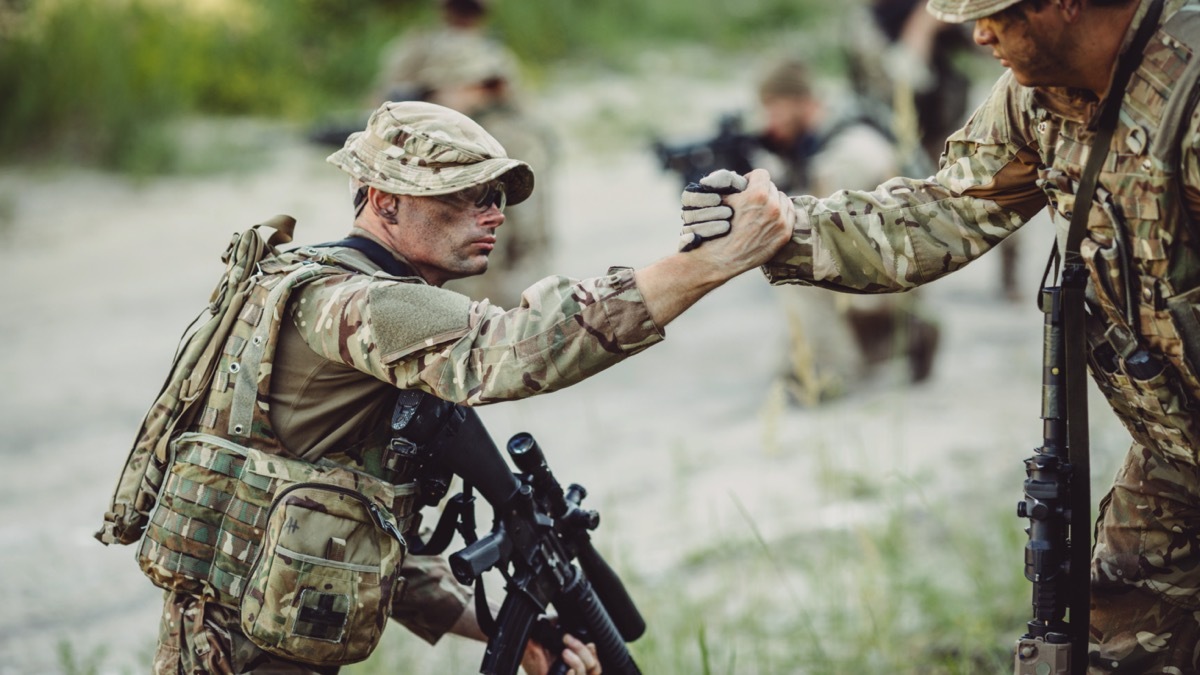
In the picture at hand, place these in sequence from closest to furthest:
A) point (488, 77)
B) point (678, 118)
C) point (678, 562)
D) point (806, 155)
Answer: point (678, 562), point (806, 155), point (488, 77), point (678, 118)

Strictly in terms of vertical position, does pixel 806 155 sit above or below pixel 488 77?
below

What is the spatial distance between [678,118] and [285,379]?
11.8m

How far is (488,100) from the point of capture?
8281 mm

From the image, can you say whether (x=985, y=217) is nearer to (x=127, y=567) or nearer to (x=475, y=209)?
(x=475, y=209)

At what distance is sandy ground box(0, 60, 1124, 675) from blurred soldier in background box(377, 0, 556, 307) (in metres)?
0.42

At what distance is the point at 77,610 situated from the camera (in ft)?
16.1

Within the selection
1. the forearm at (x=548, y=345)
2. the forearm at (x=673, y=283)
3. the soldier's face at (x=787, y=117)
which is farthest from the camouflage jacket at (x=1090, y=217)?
the soldier's face at (x=787, y=117)

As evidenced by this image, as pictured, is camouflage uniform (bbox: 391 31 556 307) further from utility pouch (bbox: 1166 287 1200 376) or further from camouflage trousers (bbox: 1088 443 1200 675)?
utility pouch (bbox: 1166 287 1200 376)

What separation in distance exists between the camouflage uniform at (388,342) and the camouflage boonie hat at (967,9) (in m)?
0.73

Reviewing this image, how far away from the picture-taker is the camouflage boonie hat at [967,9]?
2.39 m

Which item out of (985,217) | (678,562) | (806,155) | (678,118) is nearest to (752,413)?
(806,155)

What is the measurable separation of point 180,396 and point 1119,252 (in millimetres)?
1822

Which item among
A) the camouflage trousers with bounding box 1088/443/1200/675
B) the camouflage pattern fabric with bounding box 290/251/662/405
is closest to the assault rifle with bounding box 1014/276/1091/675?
the camouflage trousers with bounding box 1088/443/1200/675

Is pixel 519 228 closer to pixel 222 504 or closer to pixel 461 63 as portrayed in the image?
pixel 461 63
